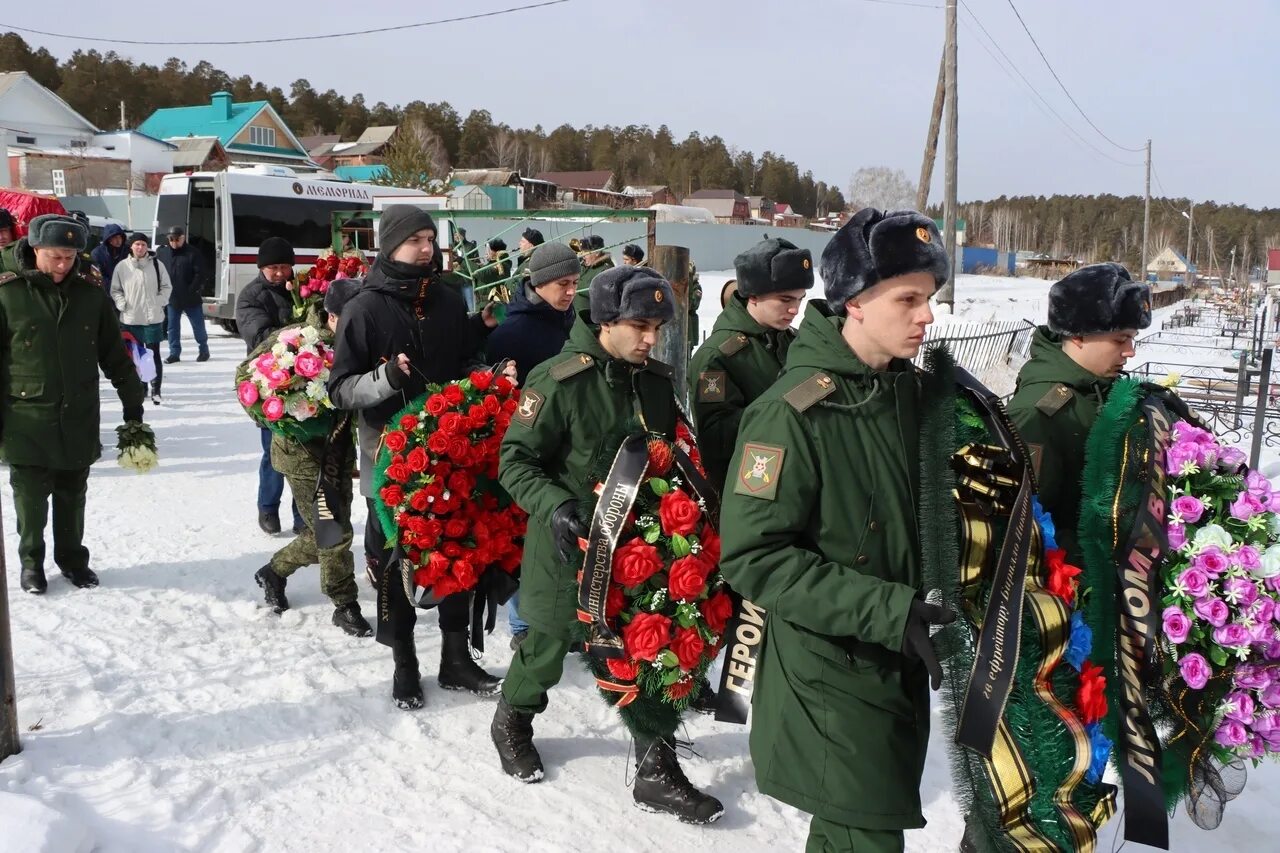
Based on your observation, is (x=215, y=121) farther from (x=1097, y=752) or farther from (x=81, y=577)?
(x=1097, y=752)

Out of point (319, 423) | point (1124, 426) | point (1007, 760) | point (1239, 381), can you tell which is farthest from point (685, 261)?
point (1239, 381)

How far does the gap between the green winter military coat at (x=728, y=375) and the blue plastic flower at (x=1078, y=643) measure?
1521 mm

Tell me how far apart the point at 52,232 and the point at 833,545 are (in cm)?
483

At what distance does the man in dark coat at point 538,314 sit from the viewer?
4504 mm

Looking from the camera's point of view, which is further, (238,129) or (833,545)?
(238,129)

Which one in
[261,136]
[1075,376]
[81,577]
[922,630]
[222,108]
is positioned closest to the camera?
[922,630]

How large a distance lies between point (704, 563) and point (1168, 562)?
135cm

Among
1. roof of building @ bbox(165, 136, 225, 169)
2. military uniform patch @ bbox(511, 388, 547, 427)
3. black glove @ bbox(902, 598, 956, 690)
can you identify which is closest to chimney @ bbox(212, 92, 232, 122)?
roof of building @ bbox(165, 136, 225, 169)

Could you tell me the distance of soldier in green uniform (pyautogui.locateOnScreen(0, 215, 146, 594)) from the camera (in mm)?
5297

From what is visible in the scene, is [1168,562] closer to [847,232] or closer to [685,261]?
[847,232]

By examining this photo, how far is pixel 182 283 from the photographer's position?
14.2m

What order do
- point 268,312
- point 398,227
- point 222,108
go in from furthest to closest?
point 222,108
point 268,312
point 398,227

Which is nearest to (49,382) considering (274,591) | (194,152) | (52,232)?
(52,232)

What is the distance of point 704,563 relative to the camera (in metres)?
3.11
